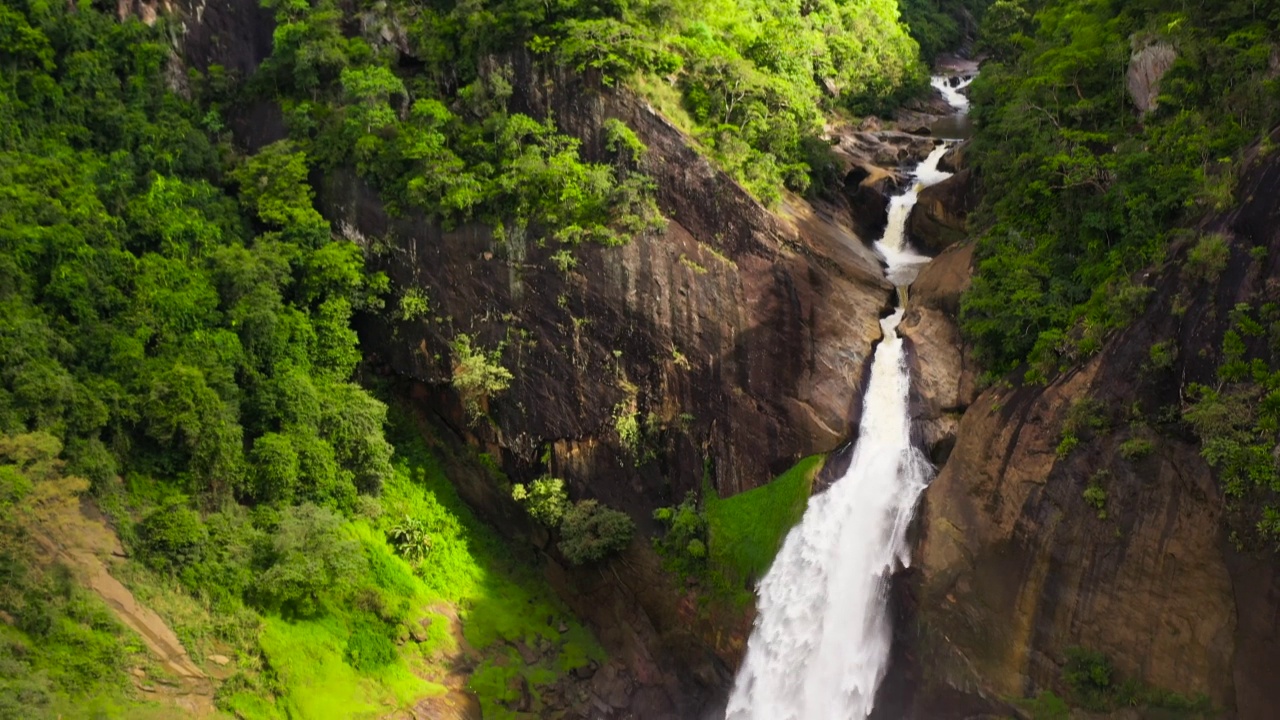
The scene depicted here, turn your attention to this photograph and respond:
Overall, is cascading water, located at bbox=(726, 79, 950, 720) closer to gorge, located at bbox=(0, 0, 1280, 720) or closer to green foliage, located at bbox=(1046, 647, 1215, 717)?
gorge, located at bbox=(0, 0, 1280, 720)

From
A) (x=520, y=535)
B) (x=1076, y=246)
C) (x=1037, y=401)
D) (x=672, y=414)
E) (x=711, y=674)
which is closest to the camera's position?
(x=1037, y=401)

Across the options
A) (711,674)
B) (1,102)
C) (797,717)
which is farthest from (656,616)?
(1,102)

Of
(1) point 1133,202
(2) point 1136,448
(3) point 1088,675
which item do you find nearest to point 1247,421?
(2) point 1136,448

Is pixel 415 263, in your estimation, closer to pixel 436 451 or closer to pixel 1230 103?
pixel 436 451

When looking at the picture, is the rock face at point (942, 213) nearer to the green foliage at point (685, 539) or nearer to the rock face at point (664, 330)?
the rock face at point (664, 330)

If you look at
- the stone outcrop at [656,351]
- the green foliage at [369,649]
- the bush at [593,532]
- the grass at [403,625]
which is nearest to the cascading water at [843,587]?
the stone outcrop at [656,351]

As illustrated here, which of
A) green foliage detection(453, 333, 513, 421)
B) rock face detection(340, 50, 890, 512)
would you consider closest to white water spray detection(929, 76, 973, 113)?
rock face detection(340, 50, 890, 512)
